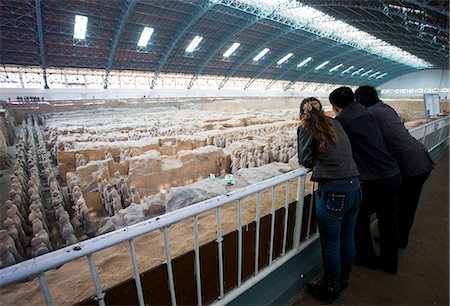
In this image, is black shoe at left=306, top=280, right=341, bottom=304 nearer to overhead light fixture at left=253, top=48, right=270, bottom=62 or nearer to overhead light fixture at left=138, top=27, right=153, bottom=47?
overhead light fixture at left=138, top=27, right=153, bottom=47

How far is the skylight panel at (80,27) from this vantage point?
56.4ft

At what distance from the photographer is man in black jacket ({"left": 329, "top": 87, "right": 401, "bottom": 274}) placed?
208 centimetres

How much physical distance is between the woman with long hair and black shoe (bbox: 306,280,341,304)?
1 cm

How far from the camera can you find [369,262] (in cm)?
252

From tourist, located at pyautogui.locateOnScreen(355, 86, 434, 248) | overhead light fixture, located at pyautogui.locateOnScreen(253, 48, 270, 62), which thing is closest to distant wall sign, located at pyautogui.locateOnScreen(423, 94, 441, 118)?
tourist, located at pyautogui.locateOnScreen(355, 86, 434, 248)

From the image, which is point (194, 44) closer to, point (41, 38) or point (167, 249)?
point (41, 38)

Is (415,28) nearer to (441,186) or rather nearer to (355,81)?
(441,186)

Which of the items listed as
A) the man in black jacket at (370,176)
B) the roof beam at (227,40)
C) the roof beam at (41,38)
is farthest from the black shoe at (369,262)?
the roof beam at (227,40)

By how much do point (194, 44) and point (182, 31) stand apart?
3.12 meters

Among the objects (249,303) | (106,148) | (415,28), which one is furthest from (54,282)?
(415,28)

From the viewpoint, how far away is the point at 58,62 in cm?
2056

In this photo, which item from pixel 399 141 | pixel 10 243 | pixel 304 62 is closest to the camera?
pixel 10 243

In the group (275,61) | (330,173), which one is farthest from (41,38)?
(275,61)

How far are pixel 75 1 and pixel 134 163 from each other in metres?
17.8
